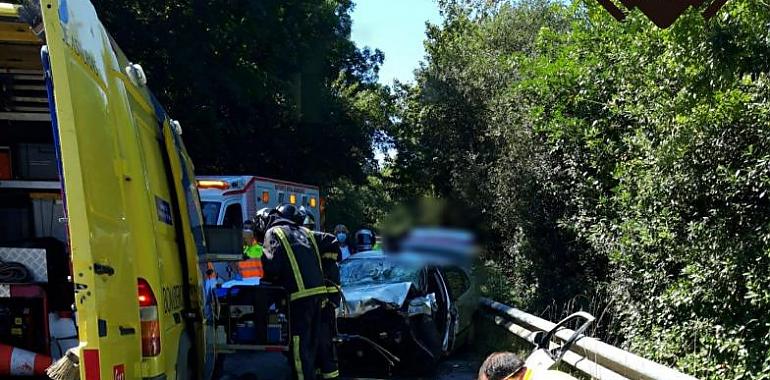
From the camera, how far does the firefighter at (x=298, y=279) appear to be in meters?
6.17

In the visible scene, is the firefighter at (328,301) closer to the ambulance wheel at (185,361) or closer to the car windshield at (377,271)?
the car windshield at (377,271)

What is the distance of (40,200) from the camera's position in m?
5.19

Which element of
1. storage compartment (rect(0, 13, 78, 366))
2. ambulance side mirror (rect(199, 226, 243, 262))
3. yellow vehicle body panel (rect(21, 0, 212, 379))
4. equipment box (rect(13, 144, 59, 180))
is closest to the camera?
yellow vehicle body panel (rect(21, 0, 212, 379))

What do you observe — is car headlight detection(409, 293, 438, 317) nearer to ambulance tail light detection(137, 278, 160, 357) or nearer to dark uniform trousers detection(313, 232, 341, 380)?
dark uniform trousers detection(313, 232, 341, 380)

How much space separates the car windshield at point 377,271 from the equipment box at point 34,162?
4461 mm

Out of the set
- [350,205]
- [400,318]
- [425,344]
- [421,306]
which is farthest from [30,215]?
[350,205]

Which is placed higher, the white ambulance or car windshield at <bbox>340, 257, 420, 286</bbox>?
the white ambulance

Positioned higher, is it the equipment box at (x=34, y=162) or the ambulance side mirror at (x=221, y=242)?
the equipment box at (x=34, y=162)

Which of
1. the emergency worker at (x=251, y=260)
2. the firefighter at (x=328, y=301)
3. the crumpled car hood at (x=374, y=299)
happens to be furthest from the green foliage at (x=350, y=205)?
the firefighter at (x=328, y=301)

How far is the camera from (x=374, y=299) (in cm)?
777

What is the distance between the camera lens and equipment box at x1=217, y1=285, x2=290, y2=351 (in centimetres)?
635

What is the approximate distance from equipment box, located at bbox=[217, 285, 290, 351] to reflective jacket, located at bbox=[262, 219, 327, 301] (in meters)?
0.20

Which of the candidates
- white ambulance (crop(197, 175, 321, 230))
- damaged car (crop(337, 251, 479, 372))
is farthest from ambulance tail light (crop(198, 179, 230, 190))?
damaged car (crop(337, 251, 479, 372))

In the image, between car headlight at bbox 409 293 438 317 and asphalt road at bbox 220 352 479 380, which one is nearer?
asphalt road at bbox 220 352 479 380
